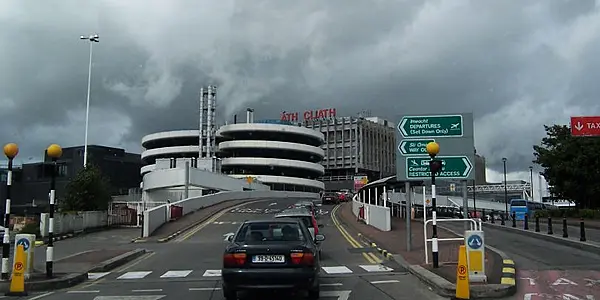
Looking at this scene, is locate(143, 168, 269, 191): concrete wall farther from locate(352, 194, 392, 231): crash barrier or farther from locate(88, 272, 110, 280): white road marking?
locate(88, 272, 110, 280): white road marking

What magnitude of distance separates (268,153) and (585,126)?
98540 mm

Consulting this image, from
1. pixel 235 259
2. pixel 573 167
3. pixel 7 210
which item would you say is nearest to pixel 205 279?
pixel 235 259

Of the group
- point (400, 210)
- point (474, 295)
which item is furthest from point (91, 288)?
point (400, 210)

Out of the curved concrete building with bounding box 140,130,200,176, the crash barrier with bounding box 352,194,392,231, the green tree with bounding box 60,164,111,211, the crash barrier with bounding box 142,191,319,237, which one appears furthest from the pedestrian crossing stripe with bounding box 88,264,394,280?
the curved concrete building with bounding box 140,130,200,176

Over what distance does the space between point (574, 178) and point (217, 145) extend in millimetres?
93760

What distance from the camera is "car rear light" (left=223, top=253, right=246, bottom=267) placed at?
9305 millimetres

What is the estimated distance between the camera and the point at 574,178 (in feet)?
139

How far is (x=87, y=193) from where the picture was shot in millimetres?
38719

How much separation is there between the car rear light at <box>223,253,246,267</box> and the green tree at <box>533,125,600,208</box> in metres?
38.1

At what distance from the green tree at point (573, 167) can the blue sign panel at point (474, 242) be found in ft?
112

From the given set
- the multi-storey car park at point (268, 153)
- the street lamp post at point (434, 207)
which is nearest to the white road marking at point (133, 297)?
the street lamp post at point (434, 207)

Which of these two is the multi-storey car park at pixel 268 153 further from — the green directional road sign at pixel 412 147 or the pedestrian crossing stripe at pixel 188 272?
the pedestrian crossing stripe at pixel 188 272

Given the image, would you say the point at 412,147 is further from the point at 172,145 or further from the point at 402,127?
the point at 172,145

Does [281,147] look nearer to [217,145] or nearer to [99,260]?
[217,145]
